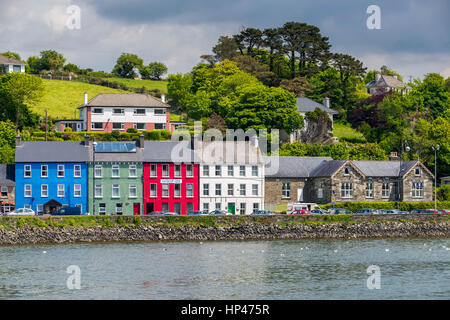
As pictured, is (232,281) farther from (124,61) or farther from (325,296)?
(124,61)

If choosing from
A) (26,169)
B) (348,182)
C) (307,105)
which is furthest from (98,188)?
(307,105)

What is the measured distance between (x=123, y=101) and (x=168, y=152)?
35.3 m

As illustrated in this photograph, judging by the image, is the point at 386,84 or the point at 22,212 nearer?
the point at 22,212

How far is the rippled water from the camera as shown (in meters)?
46.8

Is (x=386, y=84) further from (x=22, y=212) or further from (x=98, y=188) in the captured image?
(x=22, y=212)

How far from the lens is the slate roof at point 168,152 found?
86.2 metres

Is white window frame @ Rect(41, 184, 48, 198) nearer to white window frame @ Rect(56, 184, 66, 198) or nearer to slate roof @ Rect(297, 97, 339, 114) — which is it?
white window frame @ Rect(56, 184, 66, 198)

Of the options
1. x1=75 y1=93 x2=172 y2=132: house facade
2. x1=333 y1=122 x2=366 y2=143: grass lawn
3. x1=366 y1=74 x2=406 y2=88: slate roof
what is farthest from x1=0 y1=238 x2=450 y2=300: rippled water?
x1=366 y1=74 x2=406 y2=88: slate roof

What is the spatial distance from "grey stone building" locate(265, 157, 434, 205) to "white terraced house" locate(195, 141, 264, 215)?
2122mm

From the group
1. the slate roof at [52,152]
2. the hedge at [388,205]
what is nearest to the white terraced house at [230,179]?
the hedge at [388,205]

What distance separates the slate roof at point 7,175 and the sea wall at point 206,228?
14.6 meters

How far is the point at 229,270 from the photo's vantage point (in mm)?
54656

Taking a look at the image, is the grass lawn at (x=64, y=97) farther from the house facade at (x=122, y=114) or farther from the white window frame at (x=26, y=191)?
the white window frame at (x=26, y=191)

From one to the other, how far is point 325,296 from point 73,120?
8125 centimetres
